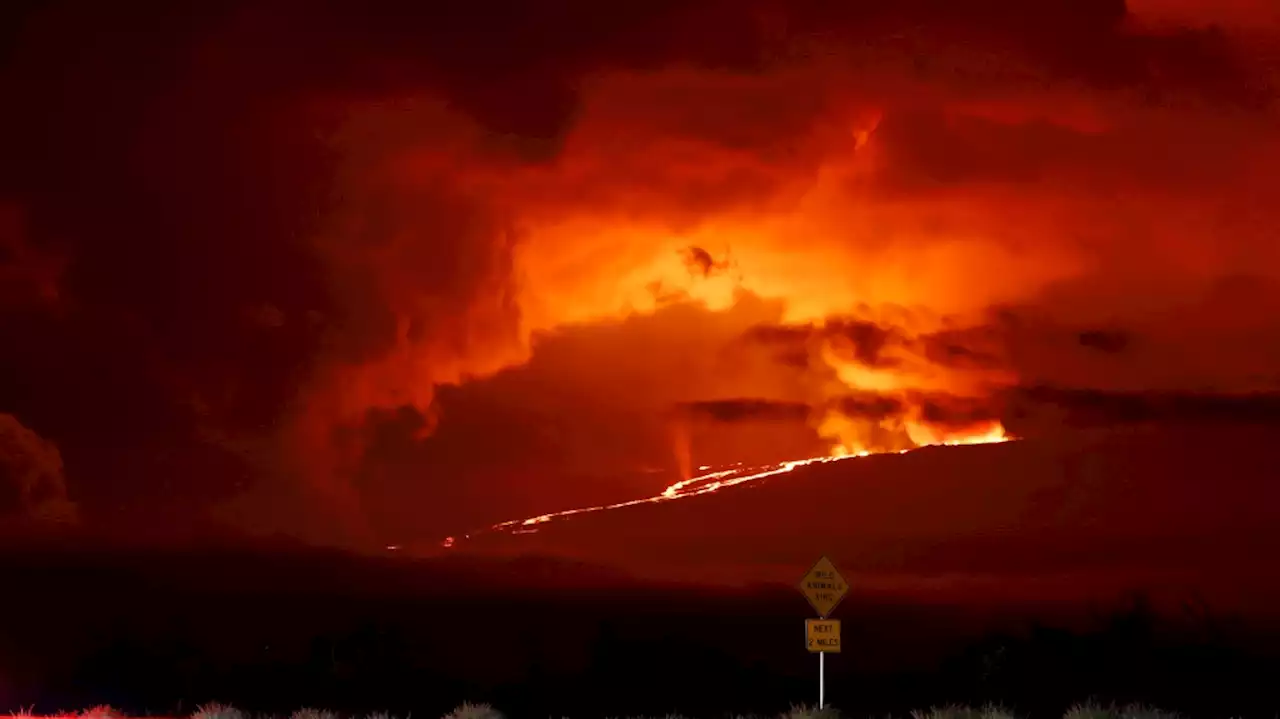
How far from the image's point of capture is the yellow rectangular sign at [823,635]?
24516 mm

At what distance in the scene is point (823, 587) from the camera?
2430 cm

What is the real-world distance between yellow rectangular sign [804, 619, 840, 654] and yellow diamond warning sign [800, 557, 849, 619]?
0.78ft

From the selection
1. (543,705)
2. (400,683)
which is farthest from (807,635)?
(400,683)

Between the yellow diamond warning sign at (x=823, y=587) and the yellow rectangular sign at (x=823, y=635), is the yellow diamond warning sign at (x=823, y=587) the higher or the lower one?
the higher one

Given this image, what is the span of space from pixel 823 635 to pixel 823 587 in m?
0.82

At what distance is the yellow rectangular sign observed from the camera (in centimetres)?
2452

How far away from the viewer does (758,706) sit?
31469mm

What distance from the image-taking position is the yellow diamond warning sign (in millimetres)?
24203

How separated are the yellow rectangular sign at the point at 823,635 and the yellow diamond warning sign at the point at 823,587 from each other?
0.78ft

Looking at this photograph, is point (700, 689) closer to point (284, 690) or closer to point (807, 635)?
point (284, 690)

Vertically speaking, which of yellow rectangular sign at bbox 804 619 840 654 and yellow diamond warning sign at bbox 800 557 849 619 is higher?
yellow diamond warning sign at bbox 800 557 849 619

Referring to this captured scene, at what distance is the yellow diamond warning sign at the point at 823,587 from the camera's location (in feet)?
79.4

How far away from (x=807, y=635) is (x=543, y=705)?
23.5 feet

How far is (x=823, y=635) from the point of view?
24.6 meters
